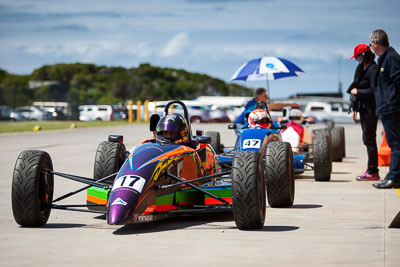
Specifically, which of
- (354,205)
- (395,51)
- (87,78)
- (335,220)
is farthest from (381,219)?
(87,78)

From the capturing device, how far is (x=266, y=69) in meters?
20.6

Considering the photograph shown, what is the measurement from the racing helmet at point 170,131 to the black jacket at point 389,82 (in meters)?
4.04

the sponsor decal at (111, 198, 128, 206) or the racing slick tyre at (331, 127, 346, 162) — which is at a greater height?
the sponsor decal at (111, 198, 128, 206)

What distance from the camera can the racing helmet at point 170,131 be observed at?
33.2ft

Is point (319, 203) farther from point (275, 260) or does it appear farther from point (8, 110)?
point (8, 110)

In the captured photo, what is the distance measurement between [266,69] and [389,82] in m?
8.04

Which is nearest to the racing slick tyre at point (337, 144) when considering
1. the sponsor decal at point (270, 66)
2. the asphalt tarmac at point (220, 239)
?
the sponsor decal at point (270, 66)

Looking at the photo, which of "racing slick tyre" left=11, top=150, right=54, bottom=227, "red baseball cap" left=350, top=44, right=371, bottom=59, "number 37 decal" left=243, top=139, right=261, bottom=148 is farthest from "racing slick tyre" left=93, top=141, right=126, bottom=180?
"red baseball cap" left=350, top=44, right=371, bottom=59

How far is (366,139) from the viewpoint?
46.5 feet

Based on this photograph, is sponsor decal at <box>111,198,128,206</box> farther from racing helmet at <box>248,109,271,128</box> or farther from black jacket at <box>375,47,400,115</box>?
racing helmet at <box>248,109,271,128</box>

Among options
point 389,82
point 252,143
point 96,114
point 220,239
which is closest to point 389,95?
point 389,82

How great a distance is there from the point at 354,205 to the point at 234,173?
9.94 ft

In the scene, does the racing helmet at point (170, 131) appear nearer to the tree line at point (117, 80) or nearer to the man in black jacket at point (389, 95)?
the man in black jacket at point (389, 95)

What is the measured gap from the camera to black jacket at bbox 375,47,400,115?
498 inches
